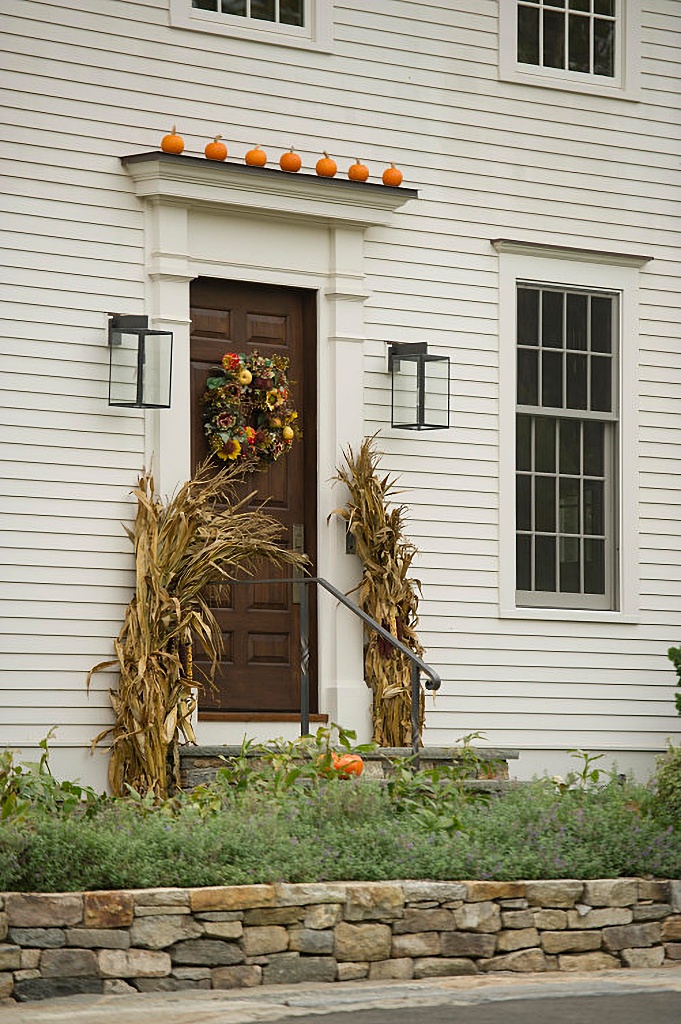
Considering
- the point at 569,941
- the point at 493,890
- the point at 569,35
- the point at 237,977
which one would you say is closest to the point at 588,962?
the point at 569,941

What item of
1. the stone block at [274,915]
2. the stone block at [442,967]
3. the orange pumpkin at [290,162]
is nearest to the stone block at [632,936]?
the stone block at [442,967]

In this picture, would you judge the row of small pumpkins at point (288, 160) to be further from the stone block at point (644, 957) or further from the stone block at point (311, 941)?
the stone block at point (644, 957)

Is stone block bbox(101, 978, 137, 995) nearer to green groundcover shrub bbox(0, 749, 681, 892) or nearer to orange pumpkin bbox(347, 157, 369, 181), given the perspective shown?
green groundcover shrub bbox(0, 749, 681, 892)

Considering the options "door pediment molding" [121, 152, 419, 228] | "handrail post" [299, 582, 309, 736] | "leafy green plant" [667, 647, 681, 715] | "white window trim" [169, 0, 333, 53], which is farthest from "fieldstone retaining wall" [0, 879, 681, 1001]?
"white window trim" [169, 0, 333, 53]

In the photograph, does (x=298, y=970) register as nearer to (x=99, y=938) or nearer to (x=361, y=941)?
(x=361, y=941)

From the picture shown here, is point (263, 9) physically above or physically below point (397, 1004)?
above

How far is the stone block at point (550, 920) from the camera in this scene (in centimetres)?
742

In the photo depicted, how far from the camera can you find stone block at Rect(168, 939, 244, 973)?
677 cm

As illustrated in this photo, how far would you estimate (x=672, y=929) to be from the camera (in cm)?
770

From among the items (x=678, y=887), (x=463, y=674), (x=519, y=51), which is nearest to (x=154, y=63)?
(x=519, y=51)

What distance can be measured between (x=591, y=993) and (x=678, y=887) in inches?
44.0

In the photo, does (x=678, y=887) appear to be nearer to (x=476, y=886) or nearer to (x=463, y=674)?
(x=476, y=886)

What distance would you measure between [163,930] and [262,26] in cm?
573

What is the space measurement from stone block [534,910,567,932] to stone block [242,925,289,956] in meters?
1.17
